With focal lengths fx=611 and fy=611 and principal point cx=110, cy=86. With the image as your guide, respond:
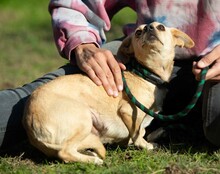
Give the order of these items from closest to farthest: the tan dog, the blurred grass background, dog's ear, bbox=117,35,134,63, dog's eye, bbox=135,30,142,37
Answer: the tan dog < dog's eye, bbox=135,30,142,37 < dog's ear, bbox=117,35,134,63 < the blurred grass background

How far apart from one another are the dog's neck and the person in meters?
0.12

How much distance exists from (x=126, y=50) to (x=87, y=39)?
10.0 inches

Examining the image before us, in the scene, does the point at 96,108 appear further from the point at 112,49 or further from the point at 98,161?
the point at 112,49

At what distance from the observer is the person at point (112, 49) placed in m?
3.32

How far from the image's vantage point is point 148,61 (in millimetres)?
3363

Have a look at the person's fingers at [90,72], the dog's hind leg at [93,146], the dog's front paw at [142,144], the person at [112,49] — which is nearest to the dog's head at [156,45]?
the person at [112,49]

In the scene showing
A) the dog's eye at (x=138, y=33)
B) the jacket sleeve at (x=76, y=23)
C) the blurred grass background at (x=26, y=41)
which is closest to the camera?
the dog's eye at (x=138, y=33)

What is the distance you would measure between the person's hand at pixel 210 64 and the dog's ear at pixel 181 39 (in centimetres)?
15

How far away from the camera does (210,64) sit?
10.6 ft

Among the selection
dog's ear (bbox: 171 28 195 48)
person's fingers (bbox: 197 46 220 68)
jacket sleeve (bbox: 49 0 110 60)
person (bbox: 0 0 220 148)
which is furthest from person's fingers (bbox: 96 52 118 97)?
person's fingers (bbox: 197 46 220 68)

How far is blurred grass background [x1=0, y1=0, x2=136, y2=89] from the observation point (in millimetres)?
5844

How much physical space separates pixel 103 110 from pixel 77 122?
0.86 ft

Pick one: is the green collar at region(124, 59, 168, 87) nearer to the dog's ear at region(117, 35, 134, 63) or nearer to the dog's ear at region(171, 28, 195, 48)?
the dog's ear at region(117, 35, 134, 63)

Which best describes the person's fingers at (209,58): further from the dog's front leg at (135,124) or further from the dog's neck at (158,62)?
the dog's front leg at (135,124)
